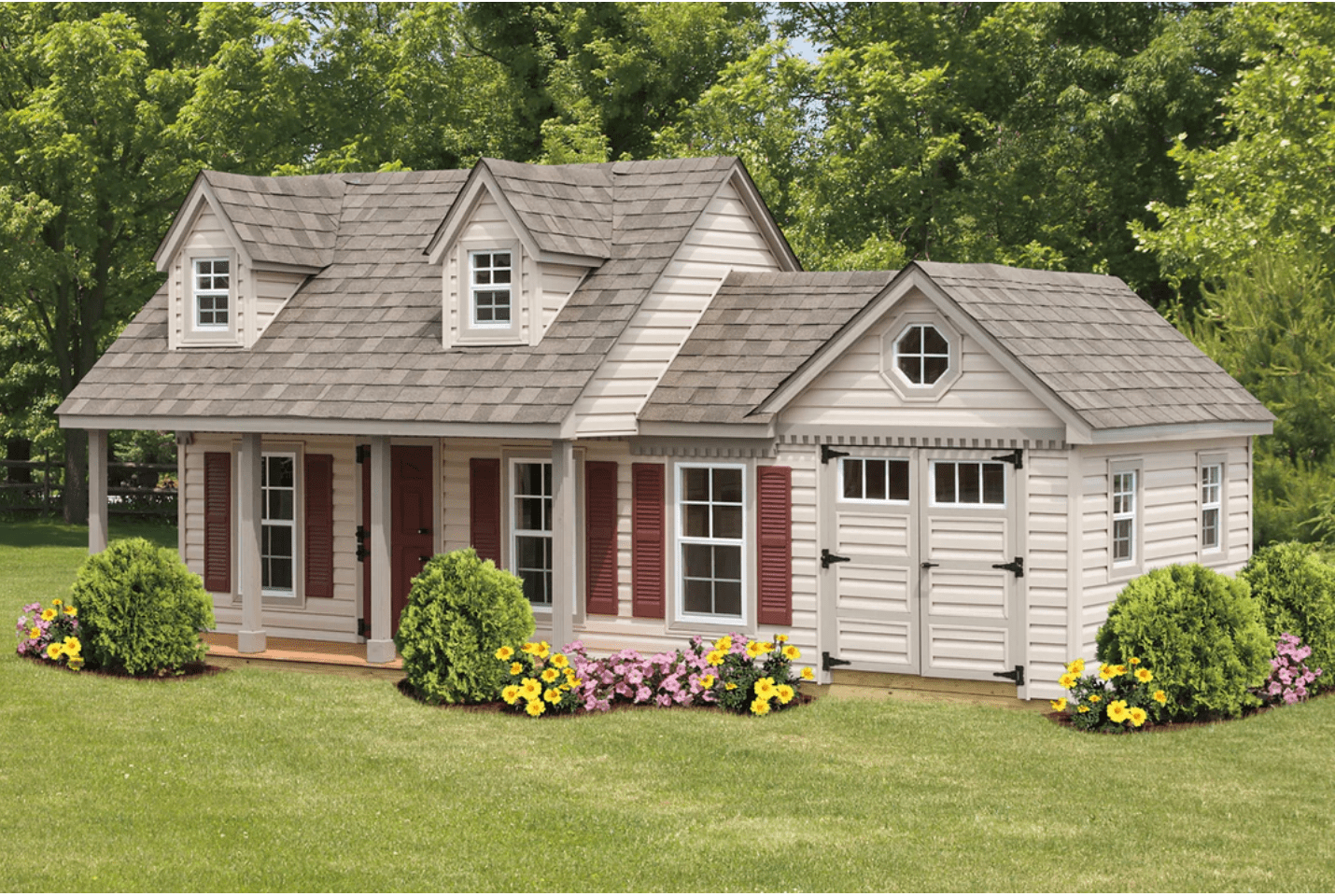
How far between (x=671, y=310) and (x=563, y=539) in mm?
3092

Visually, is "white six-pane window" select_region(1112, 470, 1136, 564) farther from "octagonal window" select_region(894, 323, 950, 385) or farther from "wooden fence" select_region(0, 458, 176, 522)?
"wooden fence" select_region(0, 458, 176, 522)

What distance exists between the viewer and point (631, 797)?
44.4 feet

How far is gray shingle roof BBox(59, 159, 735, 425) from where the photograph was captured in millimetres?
18484

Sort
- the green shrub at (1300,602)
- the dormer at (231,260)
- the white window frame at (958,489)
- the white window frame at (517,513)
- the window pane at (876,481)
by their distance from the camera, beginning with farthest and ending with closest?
the dormer at (231,260), the white window frame at (517,513), the green shrub at (1300,602), the window pane at (876,481), the white window frame at (958,489)

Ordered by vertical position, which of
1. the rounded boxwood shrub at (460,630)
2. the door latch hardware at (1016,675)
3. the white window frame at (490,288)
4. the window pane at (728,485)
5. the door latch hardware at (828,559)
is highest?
the white window frame at (490,288)

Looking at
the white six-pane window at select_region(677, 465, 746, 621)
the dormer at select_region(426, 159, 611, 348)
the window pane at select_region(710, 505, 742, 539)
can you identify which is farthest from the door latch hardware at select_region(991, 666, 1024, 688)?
the dormer at select_region(426, 159, 611, 348)

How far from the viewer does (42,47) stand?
34219 millimetres

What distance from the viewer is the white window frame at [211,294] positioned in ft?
68.1

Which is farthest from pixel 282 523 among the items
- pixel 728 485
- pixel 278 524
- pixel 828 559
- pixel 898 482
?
pixel 898 482

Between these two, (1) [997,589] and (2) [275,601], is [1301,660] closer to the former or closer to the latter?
(1) [997,589]

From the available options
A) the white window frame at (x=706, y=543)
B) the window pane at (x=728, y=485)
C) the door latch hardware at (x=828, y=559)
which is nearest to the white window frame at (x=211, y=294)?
the white window frame at (x=706, y=543)

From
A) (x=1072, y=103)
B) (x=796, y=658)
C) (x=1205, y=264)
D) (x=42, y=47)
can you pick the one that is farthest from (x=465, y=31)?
(x=796, y=658)

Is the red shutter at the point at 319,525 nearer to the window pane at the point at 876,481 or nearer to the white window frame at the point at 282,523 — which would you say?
the white window frame at the point at 282,523

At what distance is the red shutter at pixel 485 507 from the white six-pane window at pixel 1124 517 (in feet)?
22.0
